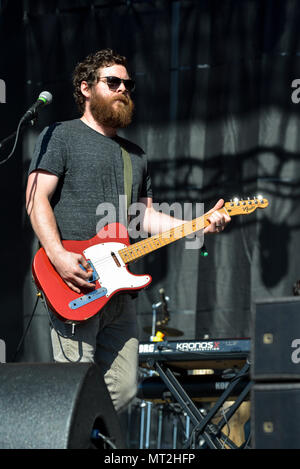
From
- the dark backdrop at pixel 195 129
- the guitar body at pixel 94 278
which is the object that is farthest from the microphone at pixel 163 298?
the guitar body at pixel 94 278

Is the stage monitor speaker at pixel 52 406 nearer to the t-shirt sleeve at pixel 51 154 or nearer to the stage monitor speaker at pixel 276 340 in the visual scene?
the stage monitor speaker at pixel 276 340

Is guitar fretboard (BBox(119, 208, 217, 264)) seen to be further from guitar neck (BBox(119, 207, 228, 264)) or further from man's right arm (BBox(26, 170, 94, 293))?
man's right arm (BBox(26, 170, 94, 293))

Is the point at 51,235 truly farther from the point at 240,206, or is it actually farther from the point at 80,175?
the point at 240,206

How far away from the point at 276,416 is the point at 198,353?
7.45ft

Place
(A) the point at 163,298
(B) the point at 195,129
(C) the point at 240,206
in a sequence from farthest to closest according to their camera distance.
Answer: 1. (B) the point at 195,129
2. (A) the point at 163,298
3. (C) the point at 240,206

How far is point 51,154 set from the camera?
3.10 metres

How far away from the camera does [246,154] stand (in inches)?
227

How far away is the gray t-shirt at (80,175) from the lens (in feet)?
10.2

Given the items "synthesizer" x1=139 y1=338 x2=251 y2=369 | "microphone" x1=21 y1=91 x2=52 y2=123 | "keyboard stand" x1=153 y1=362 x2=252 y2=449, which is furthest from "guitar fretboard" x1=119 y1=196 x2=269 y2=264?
"keyboard stand" x1=153 y1=362 x2=252 y2=449

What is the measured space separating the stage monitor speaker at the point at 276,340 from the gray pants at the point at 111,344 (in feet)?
3.58

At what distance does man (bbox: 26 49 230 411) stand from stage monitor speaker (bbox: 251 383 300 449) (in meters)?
1.14

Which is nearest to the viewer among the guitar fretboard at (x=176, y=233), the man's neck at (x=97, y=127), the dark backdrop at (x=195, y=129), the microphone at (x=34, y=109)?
the microphone at (x=34, y=109)

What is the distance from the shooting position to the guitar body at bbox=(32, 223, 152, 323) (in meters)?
2.99

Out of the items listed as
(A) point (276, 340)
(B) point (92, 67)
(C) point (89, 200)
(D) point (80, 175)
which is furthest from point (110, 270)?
(A) point (276, 340)
